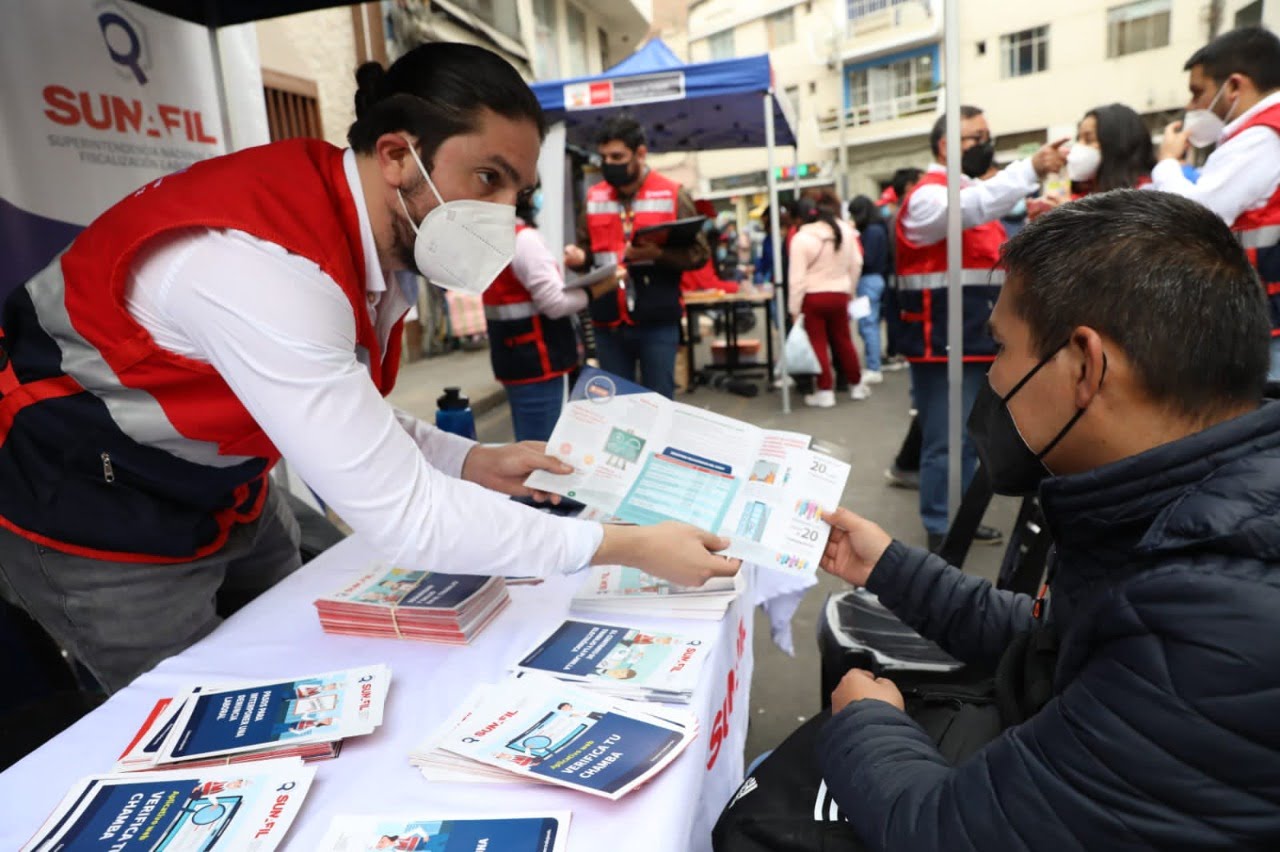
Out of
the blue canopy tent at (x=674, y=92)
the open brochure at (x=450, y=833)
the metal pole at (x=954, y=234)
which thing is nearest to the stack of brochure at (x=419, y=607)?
the open brochure at (x=450, y=833)

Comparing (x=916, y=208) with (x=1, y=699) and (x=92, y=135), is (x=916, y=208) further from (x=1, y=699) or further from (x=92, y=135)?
(x=1, y=699)

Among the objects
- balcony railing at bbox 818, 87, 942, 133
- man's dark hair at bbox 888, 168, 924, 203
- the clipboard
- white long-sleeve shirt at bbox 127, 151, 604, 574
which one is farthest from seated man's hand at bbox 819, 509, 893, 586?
balcony railing at bbox 818, 87, 942, 133

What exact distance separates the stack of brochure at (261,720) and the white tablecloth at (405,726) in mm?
32

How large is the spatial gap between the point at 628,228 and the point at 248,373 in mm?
3574

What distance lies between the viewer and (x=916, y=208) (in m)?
2.87

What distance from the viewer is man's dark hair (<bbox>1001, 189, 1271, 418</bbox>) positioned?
784 millimetres

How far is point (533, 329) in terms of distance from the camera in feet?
11.5

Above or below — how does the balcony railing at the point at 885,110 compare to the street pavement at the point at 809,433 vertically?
above

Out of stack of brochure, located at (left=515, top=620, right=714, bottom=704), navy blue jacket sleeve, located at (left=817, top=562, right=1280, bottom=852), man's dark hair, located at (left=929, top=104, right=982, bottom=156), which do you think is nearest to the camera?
navy blue jacket sleeve, located at (left=817, top=562, right=1280, bottom=852)

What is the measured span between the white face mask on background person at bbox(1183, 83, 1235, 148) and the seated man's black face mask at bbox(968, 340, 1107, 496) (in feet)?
7.31

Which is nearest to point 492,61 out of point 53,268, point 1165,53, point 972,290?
point 53,268

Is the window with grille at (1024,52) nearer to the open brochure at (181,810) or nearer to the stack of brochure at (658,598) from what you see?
the stack of brochure at (658,598)

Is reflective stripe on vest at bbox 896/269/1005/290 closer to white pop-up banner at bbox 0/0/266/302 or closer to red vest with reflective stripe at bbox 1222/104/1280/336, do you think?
red vest with reflective stripe at bbox 1222/104/1280/336

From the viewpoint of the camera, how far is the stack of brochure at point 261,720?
2.98ft
